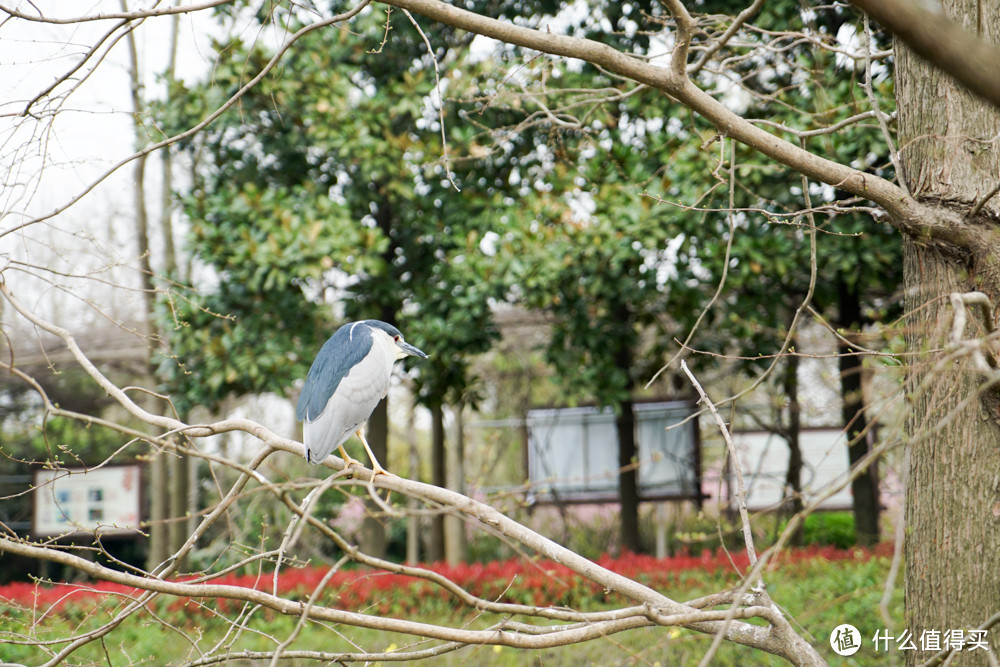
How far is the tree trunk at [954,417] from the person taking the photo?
7.48 feet

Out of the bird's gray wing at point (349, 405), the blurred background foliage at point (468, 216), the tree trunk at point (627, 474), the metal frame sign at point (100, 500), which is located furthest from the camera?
the metal frame sign at point (100, 500)

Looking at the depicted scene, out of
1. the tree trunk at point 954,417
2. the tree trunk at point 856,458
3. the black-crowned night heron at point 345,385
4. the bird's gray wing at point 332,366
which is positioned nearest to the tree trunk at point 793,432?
the tree trunk at point 856,458

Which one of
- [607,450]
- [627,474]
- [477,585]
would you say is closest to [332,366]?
[477,585]

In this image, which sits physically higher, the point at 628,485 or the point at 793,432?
the point at 793,432

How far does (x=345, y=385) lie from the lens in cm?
297

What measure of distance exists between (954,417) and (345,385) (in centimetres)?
215

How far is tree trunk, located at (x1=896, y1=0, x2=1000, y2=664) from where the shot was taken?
7.48 feet

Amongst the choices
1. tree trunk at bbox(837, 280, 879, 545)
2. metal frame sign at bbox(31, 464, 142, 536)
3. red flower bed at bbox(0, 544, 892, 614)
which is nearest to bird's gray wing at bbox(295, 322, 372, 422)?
red flower bed at bbox(0, 544, 892, 614)

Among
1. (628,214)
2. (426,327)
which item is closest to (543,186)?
(628,214)

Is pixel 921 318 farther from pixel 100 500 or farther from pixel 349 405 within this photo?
pixel 100 500

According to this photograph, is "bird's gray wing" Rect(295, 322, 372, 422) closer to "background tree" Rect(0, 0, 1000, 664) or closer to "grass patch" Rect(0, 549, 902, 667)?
"background tree" Rect(0, 0, 1000, 664)

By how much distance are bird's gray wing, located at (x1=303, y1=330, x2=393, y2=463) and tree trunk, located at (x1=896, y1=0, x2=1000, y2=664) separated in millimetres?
1959

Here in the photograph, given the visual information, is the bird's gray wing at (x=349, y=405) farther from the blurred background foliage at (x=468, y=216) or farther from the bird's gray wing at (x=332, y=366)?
the blurred background foliage at (x=468, y=216)

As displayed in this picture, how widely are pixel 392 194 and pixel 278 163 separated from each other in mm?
1130
